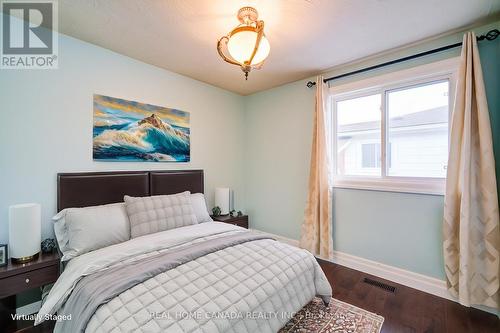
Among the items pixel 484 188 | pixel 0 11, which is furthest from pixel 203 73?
pixel 484 188

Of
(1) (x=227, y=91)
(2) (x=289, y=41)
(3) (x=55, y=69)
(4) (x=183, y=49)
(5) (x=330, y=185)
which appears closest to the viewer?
(3) (x=55, y=69)

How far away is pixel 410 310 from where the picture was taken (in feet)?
6.22

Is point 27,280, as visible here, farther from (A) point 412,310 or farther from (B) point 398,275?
(B) point 398,275

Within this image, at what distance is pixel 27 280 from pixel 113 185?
996mm

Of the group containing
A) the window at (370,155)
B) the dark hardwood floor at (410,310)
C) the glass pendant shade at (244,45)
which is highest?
the glass pendant shade at (244,45)

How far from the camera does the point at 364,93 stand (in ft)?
8.77

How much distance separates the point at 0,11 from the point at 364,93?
11.8ft

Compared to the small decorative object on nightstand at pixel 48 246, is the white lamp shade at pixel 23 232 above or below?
above

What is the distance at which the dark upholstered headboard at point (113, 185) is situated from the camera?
206 centimetres

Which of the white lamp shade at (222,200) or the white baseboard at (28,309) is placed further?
the white lamp shade at (222,200)

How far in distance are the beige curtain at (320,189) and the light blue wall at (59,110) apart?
1.84 meters

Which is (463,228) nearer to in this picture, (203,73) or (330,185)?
(330,185)

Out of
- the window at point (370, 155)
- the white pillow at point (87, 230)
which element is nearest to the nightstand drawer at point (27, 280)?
A: the white pillow at point (87, 230)

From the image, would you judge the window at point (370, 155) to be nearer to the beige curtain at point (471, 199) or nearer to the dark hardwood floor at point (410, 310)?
the beige curtain at point (471, 199)
